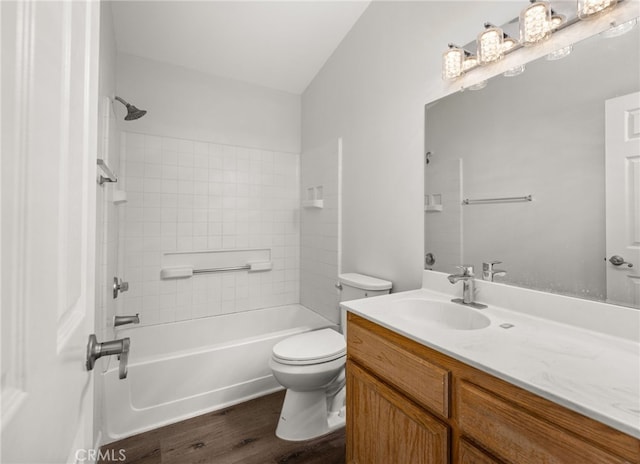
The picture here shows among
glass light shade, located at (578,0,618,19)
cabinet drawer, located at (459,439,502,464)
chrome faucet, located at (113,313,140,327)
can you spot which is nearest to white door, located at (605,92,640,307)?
glass light shade, located at (578,0,618,19)

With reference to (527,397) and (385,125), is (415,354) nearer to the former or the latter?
(527,397)

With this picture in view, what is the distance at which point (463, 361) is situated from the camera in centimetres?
81

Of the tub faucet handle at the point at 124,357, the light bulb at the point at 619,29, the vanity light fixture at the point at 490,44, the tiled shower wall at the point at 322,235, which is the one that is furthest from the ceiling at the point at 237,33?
the tub faucet handle at the point at 124,357

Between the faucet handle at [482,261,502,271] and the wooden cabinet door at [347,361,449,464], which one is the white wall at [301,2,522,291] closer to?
the faucet handle at [482,261,502,271]

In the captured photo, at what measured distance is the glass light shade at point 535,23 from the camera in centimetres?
108

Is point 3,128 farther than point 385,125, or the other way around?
point 385,125

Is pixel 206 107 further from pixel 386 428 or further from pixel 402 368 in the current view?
pixel 386 428

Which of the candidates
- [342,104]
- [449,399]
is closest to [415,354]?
[449,399]

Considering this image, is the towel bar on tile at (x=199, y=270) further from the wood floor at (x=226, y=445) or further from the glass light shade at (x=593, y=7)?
the glass light shade at (x=593, y=7)

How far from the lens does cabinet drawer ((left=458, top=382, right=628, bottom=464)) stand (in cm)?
61

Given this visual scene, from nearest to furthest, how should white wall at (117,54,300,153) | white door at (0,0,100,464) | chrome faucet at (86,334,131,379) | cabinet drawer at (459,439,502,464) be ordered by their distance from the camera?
white door at (0,0,100,464) < chrome faucet at (86,334,131,379) < cabinet drawer at (459,439,502,464) < white wall at (117,54,300,153)

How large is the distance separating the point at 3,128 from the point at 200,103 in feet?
8.58

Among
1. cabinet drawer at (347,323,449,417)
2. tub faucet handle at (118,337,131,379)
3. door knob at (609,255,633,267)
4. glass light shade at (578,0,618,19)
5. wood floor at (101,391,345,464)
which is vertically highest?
glass light shade at (578,0,618,19)

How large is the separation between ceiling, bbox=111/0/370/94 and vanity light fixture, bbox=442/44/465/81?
993 millimetres
